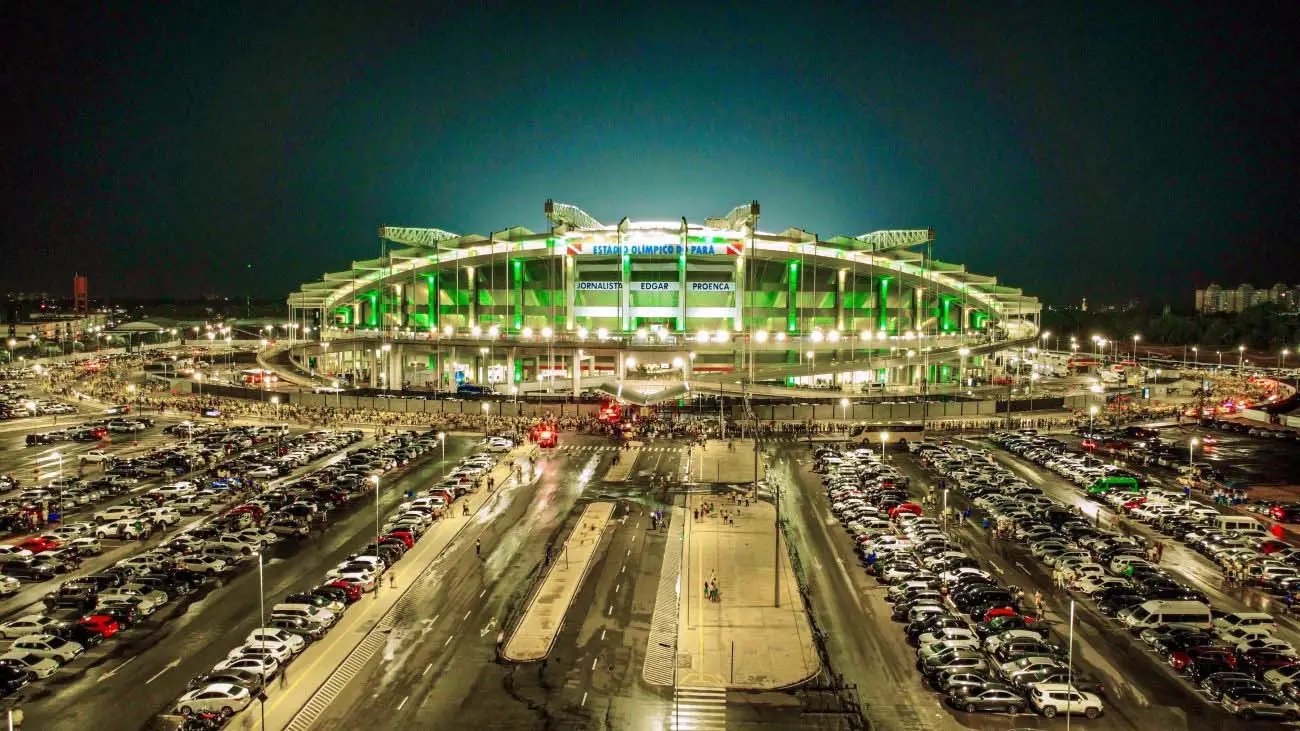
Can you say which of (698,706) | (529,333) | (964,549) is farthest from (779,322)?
(698,706)

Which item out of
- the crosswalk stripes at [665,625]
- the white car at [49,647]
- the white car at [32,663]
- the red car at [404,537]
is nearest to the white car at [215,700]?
the white car at [32,663]

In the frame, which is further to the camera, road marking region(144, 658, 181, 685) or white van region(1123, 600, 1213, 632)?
white van region(1123, 600, 1213, 632)

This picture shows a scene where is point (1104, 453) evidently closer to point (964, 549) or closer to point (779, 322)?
point (964, 549)

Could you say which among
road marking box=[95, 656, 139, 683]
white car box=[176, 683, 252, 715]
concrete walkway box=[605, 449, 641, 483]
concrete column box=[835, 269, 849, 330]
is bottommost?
road marking box=[95, 656, 139, 683]

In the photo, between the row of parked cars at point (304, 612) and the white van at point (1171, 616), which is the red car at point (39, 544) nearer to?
the row of parked cars at point (304, 612)

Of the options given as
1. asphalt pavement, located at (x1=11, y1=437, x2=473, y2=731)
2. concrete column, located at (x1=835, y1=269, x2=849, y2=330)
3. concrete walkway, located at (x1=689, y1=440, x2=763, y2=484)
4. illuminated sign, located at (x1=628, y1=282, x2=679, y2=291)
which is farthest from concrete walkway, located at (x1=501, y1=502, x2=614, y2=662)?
concrete column, located at (x1=835, y1=269, x2=849, y2=330)

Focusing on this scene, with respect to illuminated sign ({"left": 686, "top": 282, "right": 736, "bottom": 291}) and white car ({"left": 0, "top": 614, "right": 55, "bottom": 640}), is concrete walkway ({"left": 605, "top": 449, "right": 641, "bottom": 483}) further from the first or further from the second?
illuminated sign ({"left": 686, "top": 282, "right": 736, "bottom": 291})
